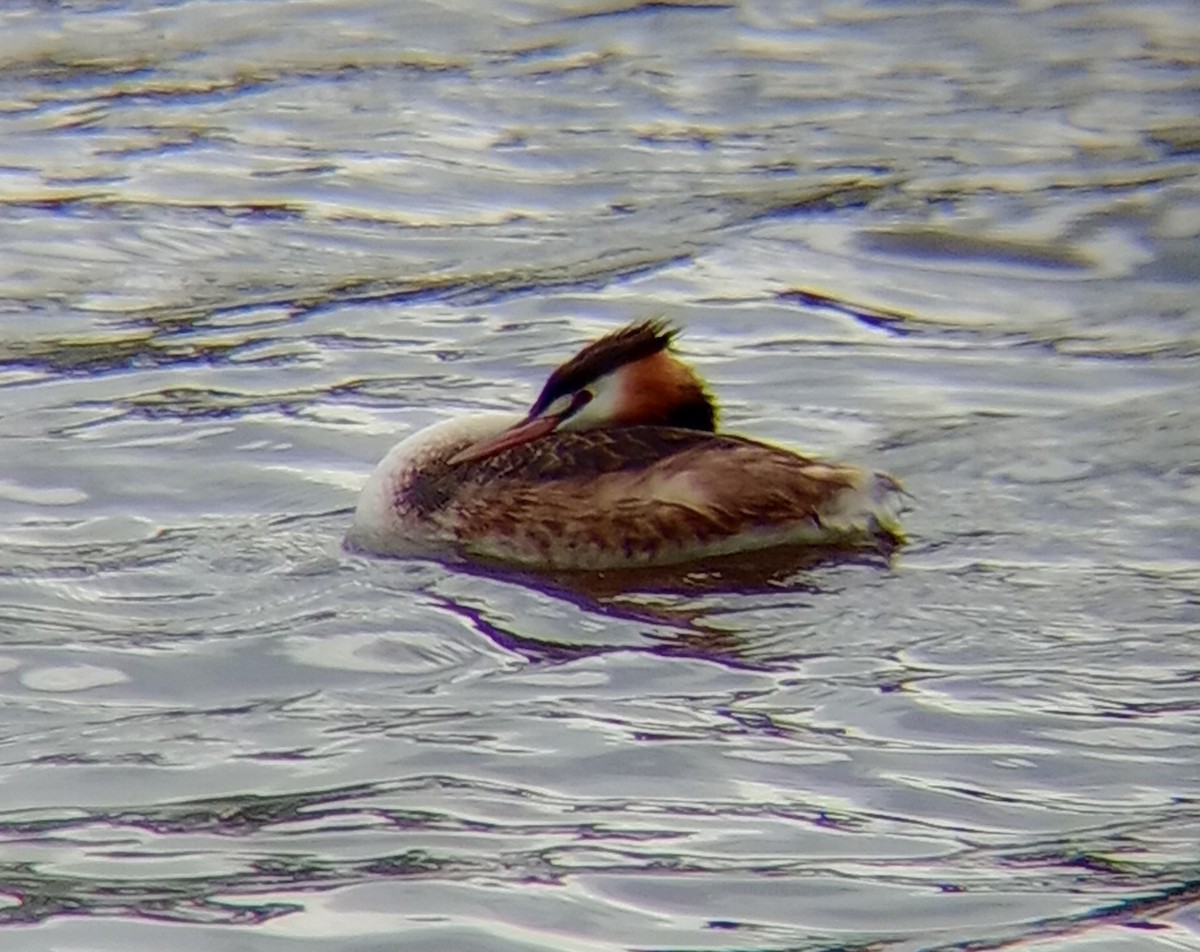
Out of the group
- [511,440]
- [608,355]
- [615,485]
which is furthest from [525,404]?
[615,485]

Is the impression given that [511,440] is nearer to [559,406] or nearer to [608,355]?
[559,406]

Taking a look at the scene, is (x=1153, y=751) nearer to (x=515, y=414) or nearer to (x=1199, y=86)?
(x=515, y=414)

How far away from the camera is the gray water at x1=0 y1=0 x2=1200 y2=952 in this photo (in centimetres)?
583

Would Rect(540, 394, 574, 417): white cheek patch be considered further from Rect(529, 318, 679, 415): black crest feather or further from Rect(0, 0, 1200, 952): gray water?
Rect(0, 0, 1200, 952): gray water

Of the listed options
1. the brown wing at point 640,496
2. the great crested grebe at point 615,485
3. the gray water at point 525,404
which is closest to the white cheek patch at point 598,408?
the great crested grebe at point 615,485

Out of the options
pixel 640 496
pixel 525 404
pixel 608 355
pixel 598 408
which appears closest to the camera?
pixel 640 496

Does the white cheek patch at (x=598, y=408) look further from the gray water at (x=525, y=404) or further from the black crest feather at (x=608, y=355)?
the gray water at (x=525, y=404)

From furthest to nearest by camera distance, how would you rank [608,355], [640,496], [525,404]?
1. [525,404]
2. [608,355]
3. [640,496]

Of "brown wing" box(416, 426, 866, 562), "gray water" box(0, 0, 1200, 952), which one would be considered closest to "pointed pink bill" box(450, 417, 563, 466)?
"brown wing" box(416, 426, 866, 562)

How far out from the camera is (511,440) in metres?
8.54

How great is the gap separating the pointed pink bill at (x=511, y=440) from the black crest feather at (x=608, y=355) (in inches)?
2.2

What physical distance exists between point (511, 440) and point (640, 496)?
517mm

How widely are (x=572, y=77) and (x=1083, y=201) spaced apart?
124 inches

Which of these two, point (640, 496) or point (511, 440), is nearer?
point (640, 496)
